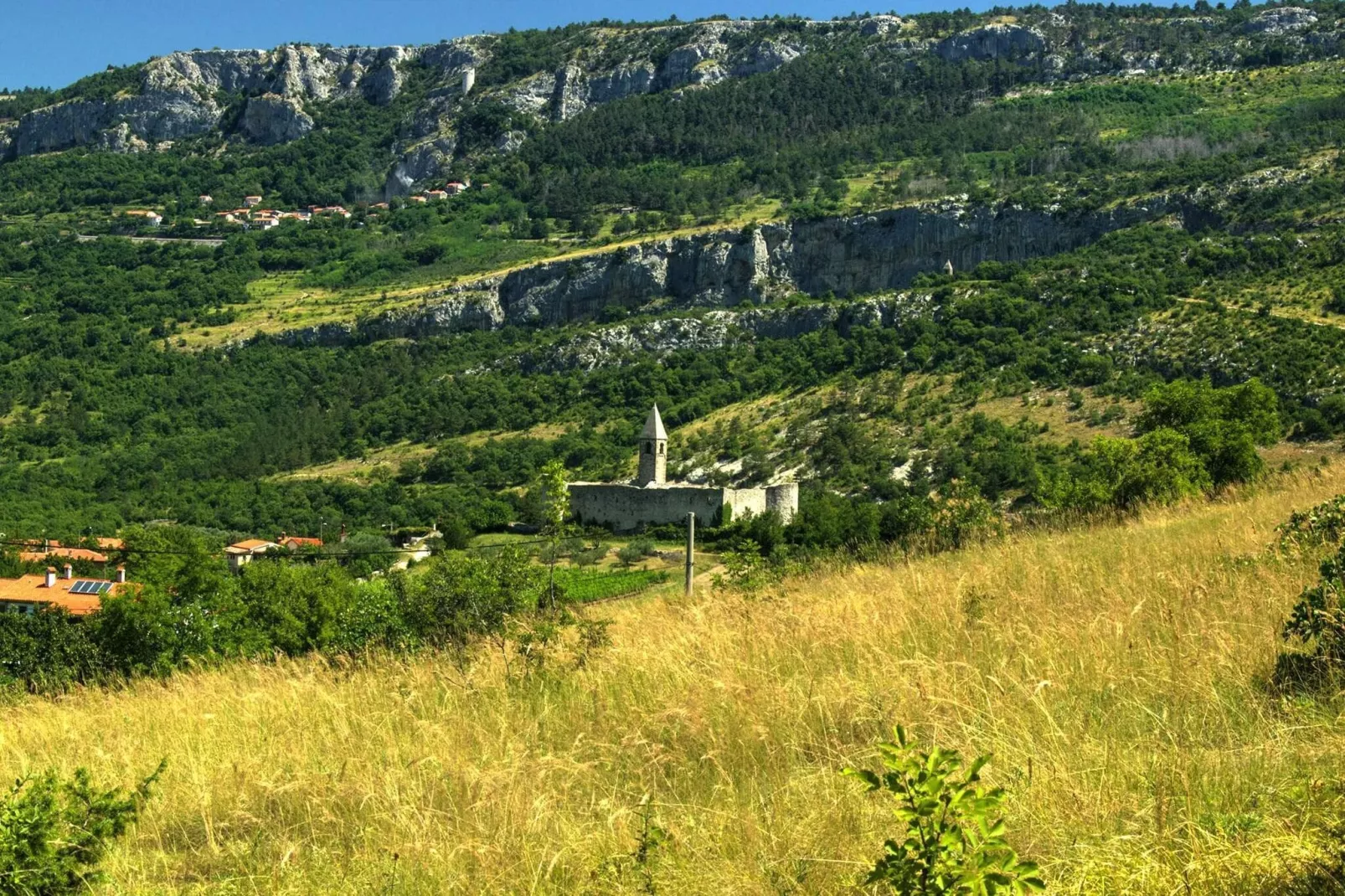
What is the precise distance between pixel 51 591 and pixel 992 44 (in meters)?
115

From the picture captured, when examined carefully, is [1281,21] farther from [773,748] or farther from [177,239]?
[773,748]

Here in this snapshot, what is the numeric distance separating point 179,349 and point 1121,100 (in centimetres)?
8447

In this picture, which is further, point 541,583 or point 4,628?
point 4,628

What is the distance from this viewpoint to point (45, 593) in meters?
33.7

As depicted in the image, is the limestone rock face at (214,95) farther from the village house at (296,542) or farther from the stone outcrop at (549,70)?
the village house at (296,542)

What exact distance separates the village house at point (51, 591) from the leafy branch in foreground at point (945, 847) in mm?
32360

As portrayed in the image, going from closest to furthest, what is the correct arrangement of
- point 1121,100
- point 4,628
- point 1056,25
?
point 4,628 → point 1121,100 → point 1056,25

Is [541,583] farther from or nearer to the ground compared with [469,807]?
nearer to the ground

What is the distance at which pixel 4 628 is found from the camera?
23.1 m

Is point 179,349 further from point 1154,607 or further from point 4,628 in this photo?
point 1154,607

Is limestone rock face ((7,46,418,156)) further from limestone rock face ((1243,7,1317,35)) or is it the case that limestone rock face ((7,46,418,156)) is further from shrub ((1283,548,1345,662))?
shrub ((1283,548,1345,662))

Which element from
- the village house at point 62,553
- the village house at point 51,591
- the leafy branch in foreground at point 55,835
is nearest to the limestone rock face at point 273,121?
the village house at point 62,553

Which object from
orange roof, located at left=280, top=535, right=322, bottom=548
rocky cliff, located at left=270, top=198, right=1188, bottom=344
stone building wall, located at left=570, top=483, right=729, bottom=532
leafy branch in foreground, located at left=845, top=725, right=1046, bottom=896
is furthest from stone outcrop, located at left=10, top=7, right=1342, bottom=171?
leafy branch in foreground, located at left=845, top=725, right=1046, bottom=896

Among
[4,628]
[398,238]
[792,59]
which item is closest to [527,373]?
[398,238]
